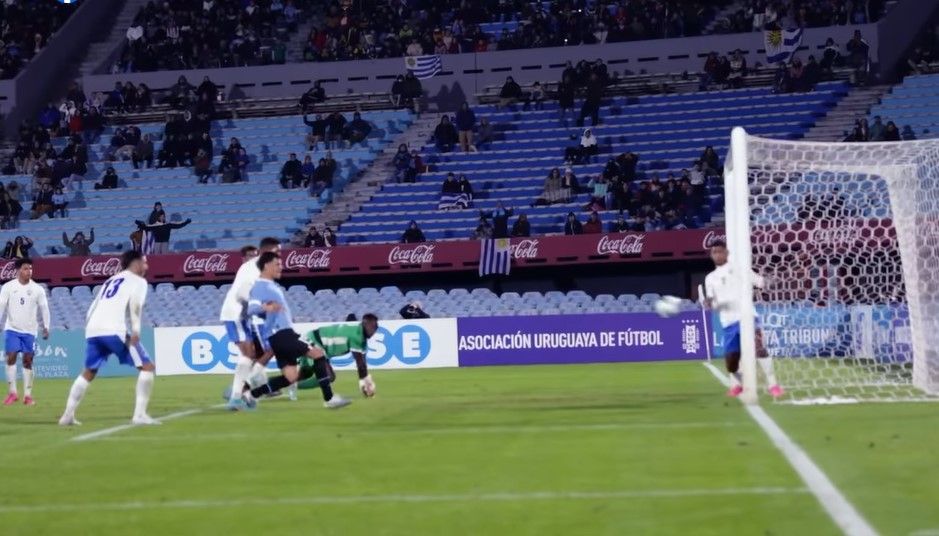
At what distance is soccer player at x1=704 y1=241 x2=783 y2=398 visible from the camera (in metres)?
16.6

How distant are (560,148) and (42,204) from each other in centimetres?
1567

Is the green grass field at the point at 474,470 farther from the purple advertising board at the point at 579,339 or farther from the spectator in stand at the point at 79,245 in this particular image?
the spectator in stand at the point at 79,245

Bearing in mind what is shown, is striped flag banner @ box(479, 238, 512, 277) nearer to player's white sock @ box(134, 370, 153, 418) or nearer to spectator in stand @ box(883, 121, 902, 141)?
spectator in stand @ box(883, 121, 902, 141)

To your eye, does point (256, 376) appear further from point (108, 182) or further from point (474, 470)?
point (108, 182)

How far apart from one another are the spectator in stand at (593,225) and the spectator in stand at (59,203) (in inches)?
666

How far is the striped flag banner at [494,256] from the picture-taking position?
34.7 m

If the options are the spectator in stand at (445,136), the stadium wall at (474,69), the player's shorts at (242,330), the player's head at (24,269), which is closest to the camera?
the player's shorts at (242,330)

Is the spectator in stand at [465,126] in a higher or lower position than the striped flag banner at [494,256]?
higher

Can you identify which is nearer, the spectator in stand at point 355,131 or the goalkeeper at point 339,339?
the goalkeeper at point 339,339

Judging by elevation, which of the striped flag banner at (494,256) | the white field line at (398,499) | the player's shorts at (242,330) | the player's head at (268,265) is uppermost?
the striped flag banner at (494,256)

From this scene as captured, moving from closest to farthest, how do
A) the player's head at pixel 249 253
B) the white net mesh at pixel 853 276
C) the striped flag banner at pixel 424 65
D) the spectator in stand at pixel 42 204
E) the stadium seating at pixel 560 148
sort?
1. the white net mesh at pixel 853 276
2. the player's head at pixel 249 253
3. the stadium seating at pixel 560 148
4. the spectator in stand at pixel 42 204
5. the striped flag banner at pixel 424 65

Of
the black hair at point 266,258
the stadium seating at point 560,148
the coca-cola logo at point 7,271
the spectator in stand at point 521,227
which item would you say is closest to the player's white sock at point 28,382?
the black hair at point 266,258

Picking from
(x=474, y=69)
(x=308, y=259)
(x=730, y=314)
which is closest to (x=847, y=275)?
(x=730, y=314)

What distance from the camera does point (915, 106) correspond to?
126 ft
